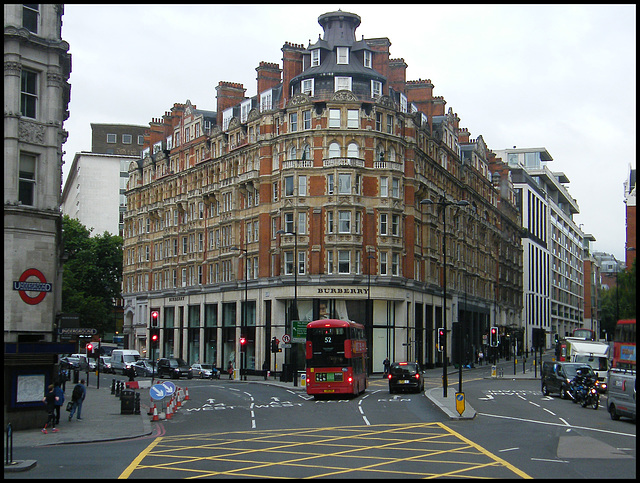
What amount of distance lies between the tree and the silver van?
8159 centimetres

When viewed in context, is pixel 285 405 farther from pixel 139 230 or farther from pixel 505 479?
pixel 139 230

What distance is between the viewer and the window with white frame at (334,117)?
70.9 meters

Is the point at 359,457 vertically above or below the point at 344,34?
below

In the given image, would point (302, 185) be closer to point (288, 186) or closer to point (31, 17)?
point (288, 186)

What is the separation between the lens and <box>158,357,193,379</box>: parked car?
71438mm

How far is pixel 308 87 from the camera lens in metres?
72.8

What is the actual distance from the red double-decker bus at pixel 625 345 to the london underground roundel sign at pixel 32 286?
73.8 feet

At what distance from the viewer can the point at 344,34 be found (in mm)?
74875

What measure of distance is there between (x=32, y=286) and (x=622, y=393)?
22605 millimetres

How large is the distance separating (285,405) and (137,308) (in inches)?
2566

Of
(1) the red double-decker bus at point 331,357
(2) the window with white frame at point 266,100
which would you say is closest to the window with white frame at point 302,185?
(2) the window with white frame at point 266,100

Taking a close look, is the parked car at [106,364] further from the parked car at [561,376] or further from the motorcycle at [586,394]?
the motorcycle at [586,394]

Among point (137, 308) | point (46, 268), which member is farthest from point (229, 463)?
point (137, 308)

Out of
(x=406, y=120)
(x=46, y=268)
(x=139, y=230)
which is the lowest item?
(x=46, y=268)
